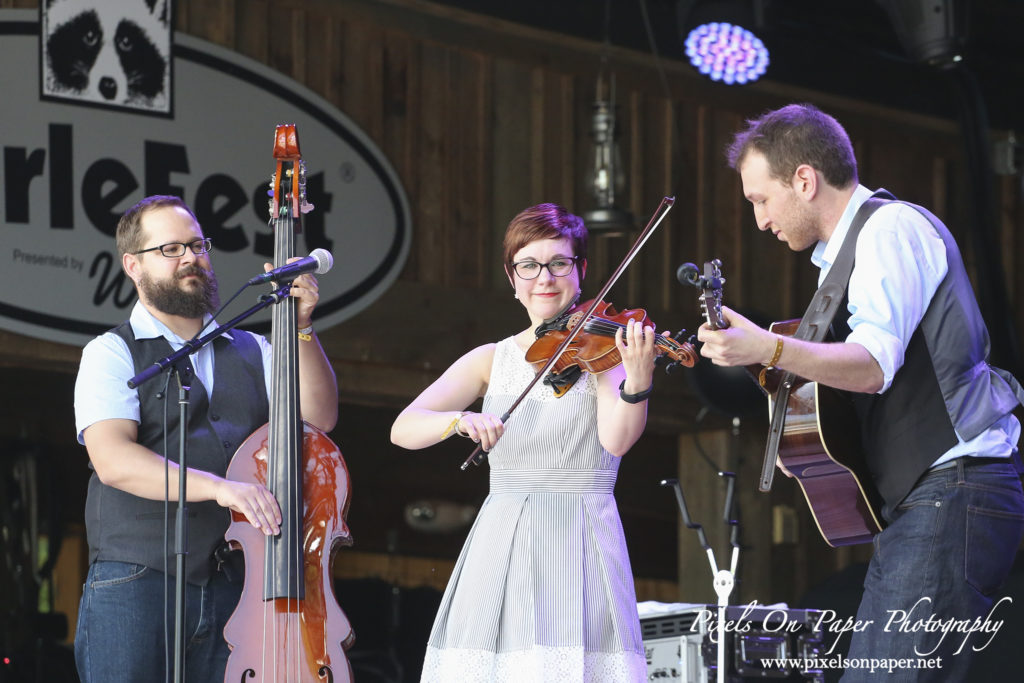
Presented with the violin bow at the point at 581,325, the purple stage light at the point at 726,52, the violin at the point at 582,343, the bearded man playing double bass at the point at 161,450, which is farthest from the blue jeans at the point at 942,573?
the purple stage light at the point at 726,52

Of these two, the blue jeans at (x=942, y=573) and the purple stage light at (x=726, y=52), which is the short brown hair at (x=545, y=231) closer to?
the blue jeans at (x=942, y=573)

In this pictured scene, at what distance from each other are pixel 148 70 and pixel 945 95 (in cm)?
461

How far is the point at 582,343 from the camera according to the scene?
3.03 m

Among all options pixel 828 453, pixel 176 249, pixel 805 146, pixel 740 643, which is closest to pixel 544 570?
pixel 828 453

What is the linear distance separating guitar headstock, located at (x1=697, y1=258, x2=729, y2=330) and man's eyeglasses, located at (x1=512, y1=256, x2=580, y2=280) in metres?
0.72

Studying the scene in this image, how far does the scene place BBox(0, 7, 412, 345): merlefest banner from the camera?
16.8ft

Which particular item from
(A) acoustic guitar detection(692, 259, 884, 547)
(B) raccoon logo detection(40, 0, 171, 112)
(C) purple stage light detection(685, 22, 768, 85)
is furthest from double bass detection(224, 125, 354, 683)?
(C) purple stage light detection(685, 22, 768, 85)

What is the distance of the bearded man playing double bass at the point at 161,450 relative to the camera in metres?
3.06

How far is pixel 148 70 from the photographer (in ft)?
17.8

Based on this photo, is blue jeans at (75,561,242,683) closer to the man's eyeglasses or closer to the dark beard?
the dark beard

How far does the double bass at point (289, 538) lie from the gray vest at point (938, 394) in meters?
1.19

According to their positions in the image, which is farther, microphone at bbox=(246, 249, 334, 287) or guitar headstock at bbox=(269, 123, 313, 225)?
guitar headstock at bbox=(269, 123, 313, 225)

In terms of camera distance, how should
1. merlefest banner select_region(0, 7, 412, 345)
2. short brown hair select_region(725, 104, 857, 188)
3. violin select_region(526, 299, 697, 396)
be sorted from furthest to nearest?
1. merlefest banner select_region(0, 7, 412, 345)
2. violin select_region(526, 299, 697, 396)
3. short brown hair select_region(725, 104, 857, 188)

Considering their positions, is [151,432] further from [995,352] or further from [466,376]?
[995,352]
